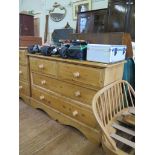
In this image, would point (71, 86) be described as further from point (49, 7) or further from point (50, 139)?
point (49, 7)

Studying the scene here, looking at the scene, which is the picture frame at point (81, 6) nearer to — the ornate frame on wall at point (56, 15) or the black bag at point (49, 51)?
the ornate frame on wall at point (56, 15)

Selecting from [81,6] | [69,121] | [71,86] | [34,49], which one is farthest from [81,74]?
[81,6]

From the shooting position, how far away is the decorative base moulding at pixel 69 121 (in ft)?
5.16

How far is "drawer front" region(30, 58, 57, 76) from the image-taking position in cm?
185

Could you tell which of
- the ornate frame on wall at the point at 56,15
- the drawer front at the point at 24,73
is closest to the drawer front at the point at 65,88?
the drawer front at the point at 24,73

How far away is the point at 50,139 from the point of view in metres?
1.67

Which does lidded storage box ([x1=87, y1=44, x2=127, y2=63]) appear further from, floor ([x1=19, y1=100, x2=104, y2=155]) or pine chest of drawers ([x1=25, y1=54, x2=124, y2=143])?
floor ([x1=19, y1=100, x2=104, y2=155])

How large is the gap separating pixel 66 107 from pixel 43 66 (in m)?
0.57

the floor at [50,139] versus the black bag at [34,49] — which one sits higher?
the black bag at [34,49]

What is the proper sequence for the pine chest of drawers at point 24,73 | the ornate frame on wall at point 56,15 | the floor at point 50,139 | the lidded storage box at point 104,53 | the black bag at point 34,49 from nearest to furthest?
the lidded storage box at point 104,53 → the floor at point 50,139 → the black bag at point 34,49 → the pine chest of drawers at point 24,73 → the ornate frame on wall at point 56,15

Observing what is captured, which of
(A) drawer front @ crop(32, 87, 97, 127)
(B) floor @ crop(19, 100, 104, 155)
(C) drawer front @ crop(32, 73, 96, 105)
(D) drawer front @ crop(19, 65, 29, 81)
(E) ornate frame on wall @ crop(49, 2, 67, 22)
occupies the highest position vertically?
(E) ornate frame on wall @ crop(49, 2, 67, 22)

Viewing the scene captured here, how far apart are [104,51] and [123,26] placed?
1075mm

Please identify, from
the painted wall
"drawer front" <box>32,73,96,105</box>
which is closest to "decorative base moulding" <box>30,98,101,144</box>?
"drawer front" <box>32,73,96,105</box>
